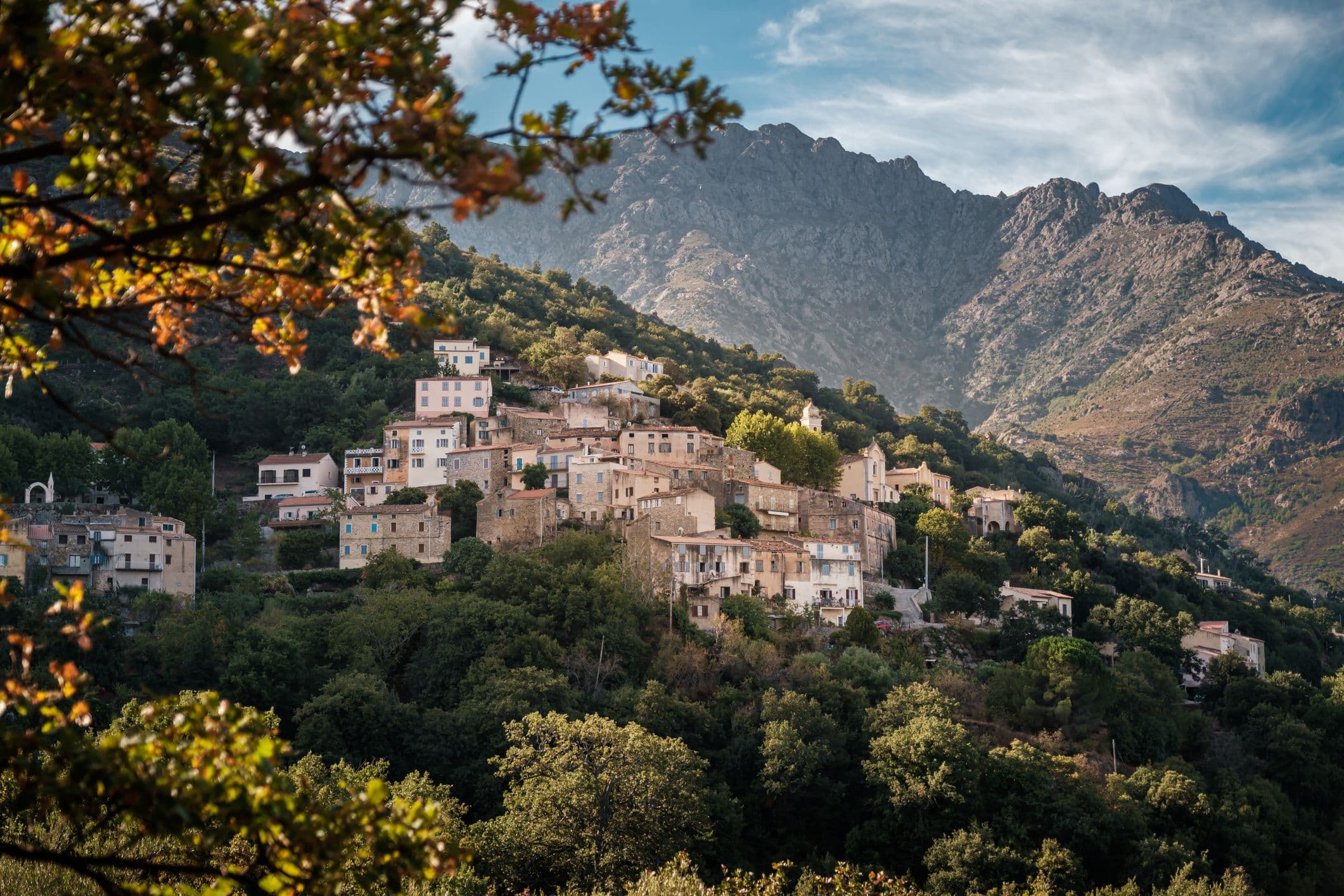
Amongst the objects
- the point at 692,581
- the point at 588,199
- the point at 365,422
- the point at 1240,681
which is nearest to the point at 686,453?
the point at 692,581

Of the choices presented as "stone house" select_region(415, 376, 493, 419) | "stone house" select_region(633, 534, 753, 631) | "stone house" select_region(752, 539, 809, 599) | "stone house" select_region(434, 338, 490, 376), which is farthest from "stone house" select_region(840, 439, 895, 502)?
"stone house" select_region(434, 338, 490, 376)

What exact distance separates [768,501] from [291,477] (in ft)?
85.6

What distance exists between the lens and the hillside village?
176 ft

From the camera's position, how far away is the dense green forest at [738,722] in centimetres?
3884

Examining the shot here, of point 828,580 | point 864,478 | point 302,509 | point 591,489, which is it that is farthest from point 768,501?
point 302,509

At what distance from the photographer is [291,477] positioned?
69.1 metres

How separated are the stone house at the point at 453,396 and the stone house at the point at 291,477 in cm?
691

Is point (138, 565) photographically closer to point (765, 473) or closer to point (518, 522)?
point (518, 522)

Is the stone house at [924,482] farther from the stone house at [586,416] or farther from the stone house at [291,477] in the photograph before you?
the stone house at [291,477]

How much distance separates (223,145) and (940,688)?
168 feet

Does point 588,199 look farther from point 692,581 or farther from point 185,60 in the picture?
point 692,581

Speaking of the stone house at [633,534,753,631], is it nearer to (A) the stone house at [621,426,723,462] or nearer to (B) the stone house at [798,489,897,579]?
(B) the stone house at [798,489,897,579]

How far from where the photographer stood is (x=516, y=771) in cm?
4038

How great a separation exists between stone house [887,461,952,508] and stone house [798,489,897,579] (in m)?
16.1
